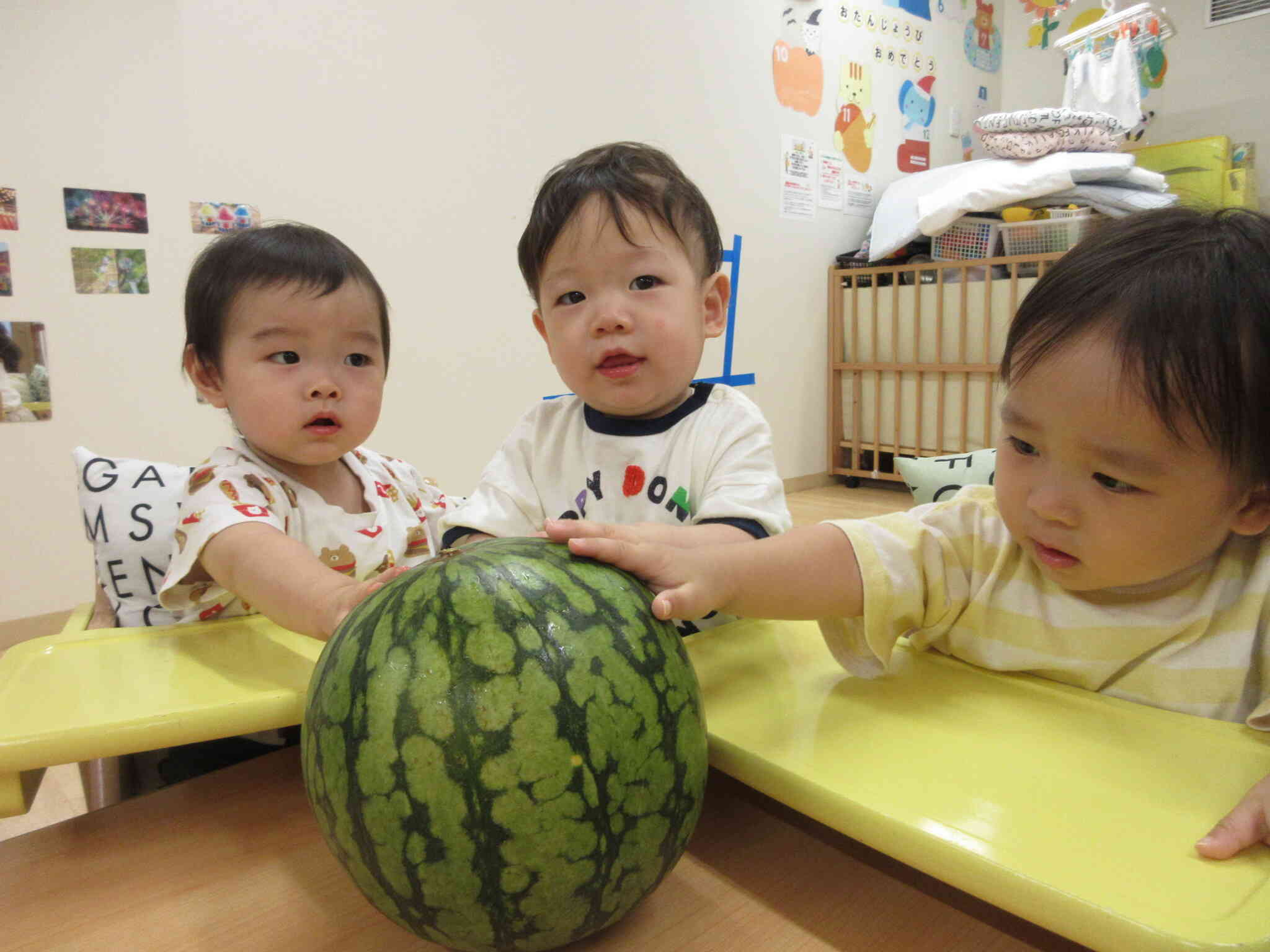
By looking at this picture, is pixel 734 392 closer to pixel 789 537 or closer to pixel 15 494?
pixel 789 537

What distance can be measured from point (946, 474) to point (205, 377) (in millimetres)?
1143

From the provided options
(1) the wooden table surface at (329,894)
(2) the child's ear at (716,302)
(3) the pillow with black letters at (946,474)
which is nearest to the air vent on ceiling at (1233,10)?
(3) the pillow with black letters at (946,474)

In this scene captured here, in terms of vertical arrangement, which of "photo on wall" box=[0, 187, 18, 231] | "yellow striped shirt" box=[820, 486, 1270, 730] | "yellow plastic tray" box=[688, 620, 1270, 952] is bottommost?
"yellow plastic tray" box=[688, 620, 1270, 952]

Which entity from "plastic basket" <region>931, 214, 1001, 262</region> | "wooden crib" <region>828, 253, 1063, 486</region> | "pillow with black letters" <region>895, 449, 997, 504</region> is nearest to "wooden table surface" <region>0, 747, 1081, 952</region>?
"pillow with black letters" <region>895, 449, 997, 504</region>

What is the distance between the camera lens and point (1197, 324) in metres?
0.56

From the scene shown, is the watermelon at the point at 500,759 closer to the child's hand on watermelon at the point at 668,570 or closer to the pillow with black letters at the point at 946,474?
the child's hand on watermelon at the point at 668,570

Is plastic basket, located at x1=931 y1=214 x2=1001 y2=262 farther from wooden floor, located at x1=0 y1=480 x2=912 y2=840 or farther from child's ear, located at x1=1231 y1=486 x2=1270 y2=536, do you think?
child's ear, located at x1=1231 y1=486 x2=1270 y2=536

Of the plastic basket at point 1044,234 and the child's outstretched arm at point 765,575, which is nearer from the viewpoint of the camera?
the child's outstretched arm at point 765,575

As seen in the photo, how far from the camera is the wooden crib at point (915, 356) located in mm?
3330

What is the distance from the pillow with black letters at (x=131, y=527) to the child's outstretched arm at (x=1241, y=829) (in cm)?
113

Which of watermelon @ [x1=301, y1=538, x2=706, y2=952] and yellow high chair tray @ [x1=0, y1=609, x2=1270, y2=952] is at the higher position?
watermelon @ [x1=301, y1=538, x2=706, y2=952]

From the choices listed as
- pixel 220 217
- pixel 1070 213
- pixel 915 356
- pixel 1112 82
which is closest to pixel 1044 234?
pixel 1070 213

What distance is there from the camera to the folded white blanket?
10.3 ft

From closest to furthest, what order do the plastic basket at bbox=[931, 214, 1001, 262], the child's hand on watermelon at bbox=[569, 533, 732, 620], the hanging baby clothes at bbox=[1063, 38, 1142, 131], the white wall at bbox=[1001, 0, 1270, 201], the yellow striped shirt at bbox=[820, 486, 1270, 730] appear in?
1. the child's hand on watermelon at bbox=[569, 533, 732, 620]
2. the yellow striped shirt at bbox=[820, 486, 1270, 730]
3. the plastic basket at bbox=[931, 214, 1001, 262]
4. the hanging baby clothes at bbox=[1063, 38, 1142, 131]
5. the white wall at bbox=[1001, 0, 1270, 201]
